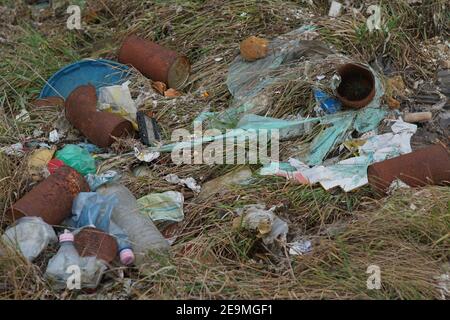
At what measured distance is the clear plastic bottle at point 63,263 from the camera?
3506mm

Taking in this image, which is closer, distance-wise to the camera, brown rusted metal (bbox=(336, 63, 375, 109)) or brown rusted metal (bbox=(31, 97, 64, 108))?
brown rusted metal (bbox=(336, 63, 375, 109))

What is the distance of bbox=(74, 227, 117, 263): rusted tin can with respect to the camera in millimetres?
3578

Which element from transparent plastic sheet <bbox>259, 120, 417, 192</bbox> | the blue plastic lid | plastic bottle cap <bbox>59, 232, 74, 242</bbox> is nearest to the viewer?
A: plastic bottle cap <bbox>59, 232, 74, 242</bbox>

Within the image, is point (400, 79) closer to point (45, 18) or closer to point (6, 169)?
point (6, 169)

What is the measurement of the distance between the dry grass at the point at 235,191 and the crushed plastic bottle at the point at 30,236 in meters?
0.06

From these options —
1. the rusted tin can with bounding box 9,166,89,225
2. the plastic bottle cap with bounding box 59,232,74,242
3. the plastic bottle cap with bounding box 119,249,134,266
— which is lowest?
the plastic bottle cap with bounding box 119,249,134,266

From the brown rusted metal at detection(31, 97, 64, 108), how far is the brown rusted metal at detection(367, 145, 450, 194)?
2.22 m

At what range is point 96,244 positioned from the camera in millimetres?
3609

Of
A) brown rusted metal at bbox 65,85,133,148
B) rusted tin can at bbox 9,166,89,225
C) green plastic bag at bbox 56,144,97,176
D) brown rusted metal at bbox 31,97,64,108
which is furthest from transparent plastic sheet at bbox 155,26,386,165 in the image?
brown rusted metal at bbox 31,97,64,108

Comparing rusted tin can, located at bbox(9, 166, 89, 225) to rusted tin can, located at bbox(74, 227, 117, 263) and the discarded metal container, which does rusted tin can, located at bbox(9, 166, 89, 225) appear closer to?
rusted tin can, located at bbox(74, 227, 117, 263)
